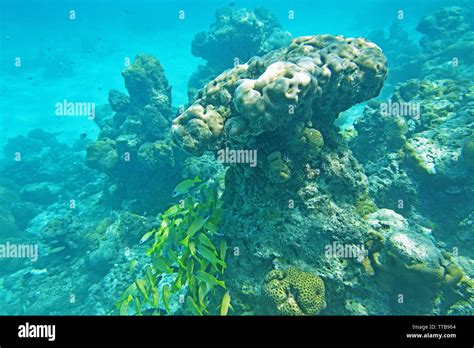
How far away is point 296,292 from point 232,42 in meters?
14.1

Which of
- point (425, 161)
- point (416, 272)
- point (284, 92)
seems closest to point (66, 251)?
point (284, 92)

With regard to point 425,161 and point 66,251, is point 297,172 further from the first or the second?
point 66,251

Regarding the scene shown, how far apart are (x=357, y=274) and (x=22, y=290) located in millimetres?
9914

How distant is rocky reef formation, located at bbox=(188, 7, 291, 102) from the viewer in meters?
15.3

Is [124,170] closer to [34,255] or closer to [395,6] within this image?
[34,255]

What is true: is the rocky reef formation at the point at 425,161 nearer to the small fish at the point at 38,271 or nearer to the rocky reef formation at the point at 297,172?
the rocky reef formation at the point at 297,172

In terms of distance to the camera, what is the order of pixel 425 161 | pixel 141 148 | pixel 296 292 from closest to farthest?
pixel 296 292
pixel 425 161
pixel 141 148

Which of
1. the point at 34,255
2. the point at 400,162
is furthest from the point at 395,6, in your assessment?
the point at 34,255

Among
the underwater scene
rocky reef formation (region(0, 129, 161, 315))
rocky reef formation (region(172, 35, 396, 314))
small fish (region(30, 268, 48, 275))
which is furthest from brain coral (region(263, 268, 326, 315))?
small fish (region(30, 268, 48, 275))

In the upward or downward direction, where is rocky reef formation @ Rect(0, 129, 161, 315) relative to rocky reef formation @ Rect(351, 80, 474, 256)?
downward

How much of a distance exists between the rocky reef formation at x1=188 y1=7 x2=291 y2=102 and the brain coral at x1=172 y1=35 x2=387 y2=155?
9718 millimetres

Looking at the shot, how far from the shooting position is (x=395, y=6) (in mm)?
41125

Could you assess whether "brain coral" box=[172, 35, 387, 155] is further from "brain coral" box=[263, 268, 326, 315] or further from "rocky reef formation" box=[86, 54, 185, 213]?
"rocky reef formation" box=[86, 54, 185, 213]

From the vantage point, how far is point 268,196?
511 centimetres
